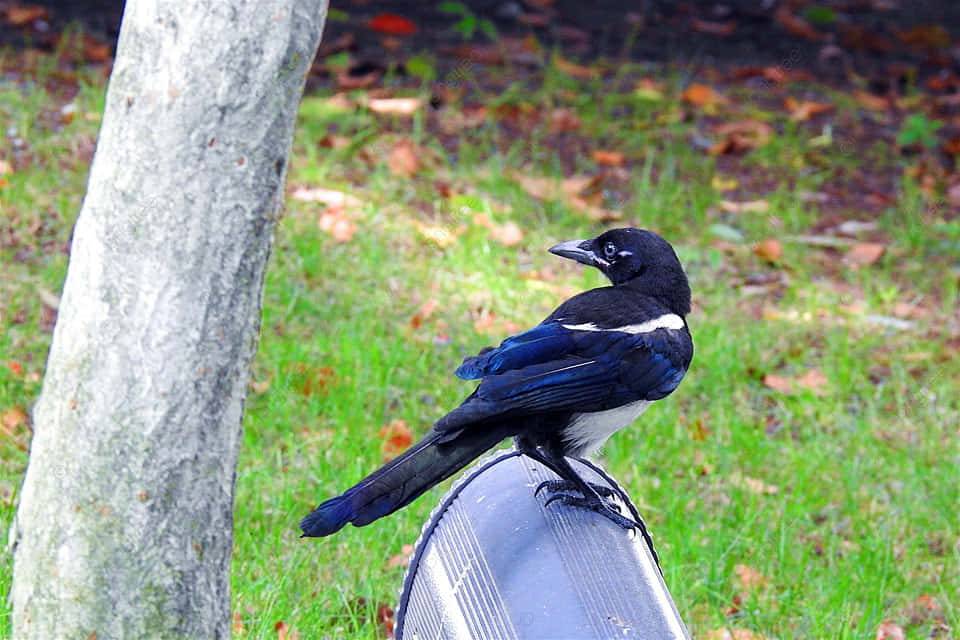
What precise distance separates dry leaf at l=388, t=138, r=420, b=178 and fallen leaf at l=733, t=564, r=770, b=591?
2.93 metres

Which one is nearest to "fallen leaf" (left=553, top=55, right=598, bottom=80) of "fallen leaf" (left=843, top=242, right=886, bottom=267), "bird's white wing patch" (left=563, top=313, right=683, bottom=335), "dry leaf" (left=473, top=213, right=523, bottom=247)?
"dry leaf" (left=473, top=213, right=523, bottom=247)

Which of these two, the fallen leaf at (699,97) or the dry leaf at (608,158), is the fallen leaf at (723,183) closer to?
the dry leaf at (608,158)

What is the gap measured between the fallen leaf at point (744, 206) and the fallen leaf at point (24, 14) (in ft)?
13.0

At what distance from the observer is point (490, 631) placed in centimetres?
262

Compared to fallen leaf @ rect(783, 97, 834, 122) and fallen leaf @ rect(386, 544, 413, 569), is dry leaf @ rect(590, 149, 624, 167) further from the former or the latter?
fallen leaf @ rect(386, 544, 413, 569)

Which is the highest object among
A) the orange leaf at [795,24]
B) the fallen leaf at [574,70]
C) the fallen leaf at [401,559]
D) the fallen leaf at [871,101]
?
the orange leaf at [795,24]

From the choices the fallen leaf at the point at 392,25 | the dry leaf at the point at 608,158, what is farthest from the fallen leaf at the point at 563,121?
the fallen leaf at the point at 392,25

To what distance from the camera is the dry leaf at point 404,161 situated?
20.2 ft

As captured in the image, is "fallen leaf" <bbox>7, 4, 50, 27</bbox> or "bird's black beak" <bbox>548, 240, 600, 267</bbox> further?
"fallen leaf" <bbox>7, 4, 50, 27</bbox>

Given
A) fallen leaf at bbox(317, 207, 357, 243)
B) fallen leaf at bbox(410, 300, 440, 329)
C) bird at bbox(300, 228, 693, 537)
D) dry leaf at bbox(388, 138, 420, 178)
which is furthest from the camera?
dry leaf at bbox(388, 138, 420, 178)

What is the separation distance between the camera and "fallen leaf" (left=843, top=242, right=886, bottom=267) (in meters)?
6.03

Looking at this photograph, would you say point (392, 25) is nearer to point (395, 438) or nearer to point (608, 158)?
point (608, 158)

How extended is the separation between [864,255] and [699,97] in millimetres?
1747

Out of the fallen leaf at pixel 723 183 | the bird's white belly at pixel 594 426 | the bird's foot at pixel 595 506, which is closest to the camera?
the bird's foot at pixel 595 506
